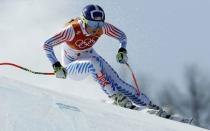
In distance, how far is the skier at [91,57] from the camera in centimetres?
848

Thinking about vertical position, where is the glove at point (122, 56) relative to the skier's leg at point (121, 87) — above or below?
above

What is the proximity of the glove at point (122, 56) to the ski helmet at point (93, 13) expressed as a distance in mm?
677

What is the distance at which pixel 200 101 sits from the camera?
25297mm

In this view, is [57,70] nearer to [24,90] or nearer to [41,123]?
[24,90]

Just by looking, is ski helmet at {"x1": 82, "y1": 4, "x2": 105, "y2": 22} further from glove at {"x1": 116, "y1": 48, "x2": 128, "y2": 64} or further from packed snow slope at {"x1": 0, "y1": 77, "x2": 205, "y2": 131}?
packed snow slope at {"x1": 0, "y1": 77, "x2": 205, "y2": 131}

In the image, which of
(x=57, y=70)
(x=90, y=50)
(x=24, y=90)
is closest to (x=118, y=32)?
(x=90, y=50)

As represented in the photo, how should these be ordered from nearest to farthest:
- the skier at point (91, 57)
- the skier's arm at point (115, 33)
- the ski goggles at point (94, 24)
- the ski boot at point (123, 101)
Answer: the ski boot at point (123, 101), the skier at point (91, 57), the ski goggles at point (94, 24), the skier's arm at point (115, 33)

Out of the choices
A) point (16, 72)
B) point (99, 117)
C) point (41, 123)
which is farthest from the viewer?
point (16, 72)

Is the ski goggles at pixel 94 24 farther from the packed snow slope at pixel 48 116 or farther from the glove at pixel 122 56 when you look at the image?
the packed snow slope at pixel 48 116

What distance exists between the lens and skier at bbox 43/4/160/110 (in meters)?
8.48

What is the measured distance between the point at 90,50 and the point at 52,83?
3.12m

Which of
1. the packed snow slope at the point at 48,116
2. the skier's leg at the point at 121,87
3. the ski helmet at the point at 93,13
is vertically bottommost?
the packed snow slope at the point at 48,116

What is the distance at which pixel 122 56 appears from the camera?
9250mm

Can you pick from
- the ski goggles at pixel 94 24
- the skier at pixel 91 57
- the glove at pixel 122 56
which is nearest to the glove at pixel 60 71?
the skier at pixel 91 57
